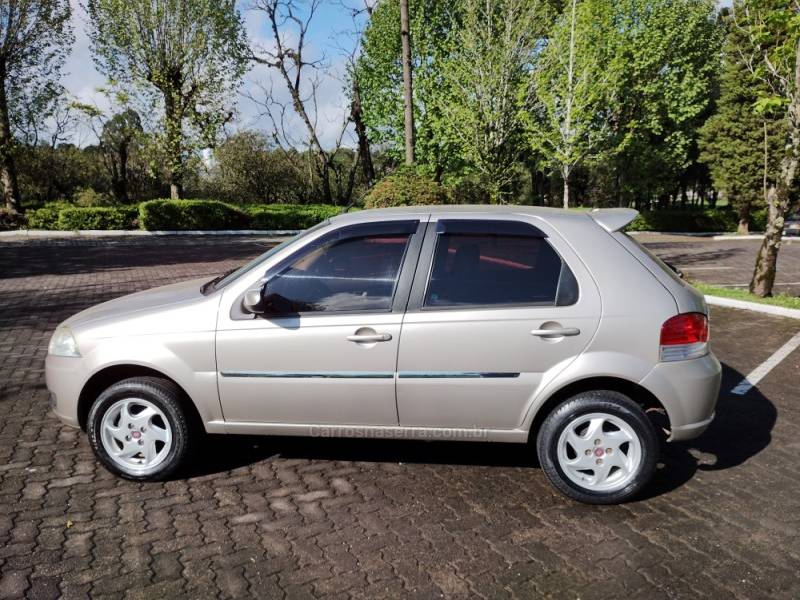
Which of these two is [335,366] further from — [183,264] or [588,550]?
[183,264]

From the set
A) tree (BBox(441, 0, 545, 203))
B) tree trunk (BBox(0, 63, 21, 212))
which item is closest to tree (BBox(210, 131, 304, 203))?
tree trunk (BBox(0, 63, 21, 212))

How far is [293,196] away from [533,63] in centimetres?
2479

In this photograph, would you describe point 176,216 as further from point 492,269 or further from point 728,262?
point 492,269

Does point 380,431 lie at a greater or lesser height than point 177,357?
lesser

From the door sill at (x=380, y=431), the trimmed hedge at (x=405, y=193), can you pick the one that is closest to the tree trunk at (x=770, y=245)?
the trimmed hedge at (x=405, y=193)

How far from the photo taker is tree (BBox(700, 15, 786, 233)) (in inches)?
1203

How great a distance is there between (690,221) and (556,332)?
34.9 metres

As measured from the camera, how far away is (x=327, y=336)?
3.76 m

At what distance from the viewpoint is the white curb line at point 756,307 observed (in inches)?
369

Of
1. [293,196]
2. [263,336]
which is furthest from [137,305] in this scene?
[293,196]

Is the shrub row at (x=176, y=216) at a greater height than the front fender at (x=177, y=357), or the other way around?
the shrub row at (x=176, y=216)

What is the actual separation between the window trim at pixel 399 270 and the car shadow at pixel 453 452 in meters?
1.22

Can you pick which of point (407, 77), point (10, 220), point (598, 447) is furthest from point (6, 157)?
point (598, 447)

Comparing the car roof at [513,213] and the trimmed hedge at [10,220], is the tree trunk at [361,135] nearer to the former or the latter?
the trimmed hedge at [10,220]
